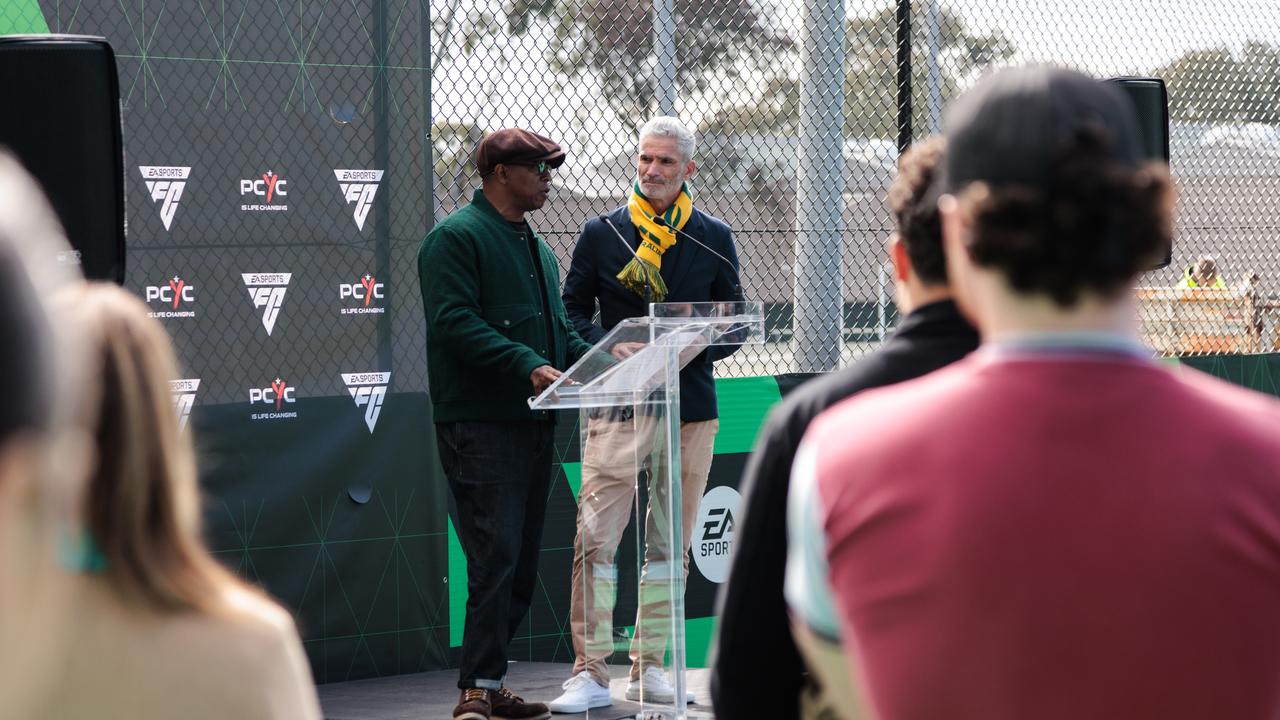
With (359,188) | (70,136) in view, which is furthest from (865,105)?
(70,136)

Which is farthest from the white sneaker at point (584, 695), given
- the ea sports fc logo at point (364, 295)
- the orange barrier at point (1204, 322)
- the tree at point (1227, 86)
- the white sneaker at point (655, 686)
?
the tree at point (1227, 86)

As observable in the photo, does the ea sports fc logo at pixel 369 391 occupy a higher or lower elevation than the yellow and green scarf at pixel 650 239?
lower

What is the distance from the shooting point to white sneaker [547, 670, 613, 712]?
4.90m

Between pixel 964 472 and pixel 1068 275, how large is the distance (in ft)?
0.62

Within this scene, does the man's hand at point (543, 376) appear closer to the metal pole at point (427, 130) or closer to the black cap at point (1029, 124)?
the metal pole at point (427, 130)

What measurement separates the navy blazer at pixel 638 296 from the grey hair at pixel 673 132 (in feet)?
0.86

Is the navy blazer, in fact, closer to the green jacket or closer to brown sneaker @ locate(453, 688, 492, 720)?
the green jacket

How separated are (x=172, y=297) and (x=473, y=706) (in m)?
1.88

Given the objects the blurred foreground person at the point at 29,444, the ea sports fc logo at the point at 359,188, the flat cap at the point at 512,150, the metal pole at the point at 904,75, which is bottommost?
the blurred foreground person at the point at 29,444

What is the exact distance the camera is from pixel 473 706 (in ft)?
15.8

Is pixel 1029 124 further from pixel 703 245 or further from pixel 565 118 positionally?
pixel 565 118

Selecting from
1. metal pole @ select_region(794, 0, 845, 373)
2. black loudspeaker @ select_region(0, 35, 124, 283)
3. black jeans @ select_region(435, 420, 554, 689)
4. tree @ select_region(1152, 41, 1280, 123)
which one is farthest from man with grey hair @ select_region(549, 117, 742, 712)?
tree @ select_region(1152, 41, 1280, 123)

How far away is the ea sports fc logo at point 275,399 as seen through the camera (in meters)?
5.55

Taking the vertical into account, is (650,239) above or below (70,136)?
below
